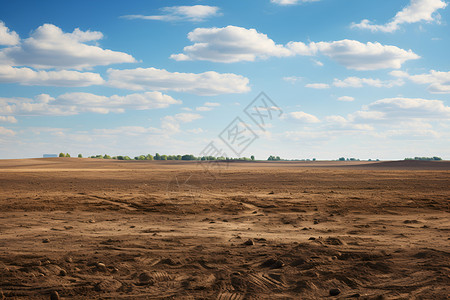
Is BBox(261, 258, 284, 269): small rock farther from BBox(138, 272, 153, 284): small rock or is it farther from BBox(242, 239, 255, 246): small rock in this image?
BBox(138, 272, 153, 284): small rock

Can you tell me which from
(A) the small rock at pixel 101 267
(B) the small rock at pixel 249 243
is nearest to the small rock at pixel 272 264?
(B) the small rock at pixel 249 243

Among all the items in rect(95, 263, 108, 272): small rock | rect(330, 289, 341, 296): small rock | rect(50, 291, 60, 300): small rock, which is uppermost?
rect(95, 263, 108, 272): small rock

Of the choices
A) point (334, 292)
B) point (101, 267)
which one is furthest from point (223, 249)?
point (334, 292)

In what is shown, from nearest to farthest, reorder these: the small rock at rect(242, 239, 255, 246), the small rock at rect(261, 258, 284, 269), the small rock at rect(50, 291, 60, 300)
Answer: the small rock at rect(50, 291, 60, 300)
the small rock at rect(261, 258, 284, 269)
the small rock at rect(242, 239, 255, 246)

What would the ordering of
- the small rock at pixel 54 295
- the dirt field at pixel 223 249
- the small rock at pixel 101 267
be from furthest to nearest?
the small rock at pixel 101 267 → the dirt field at pixel 223 249 → the small rock at pixel 54 295

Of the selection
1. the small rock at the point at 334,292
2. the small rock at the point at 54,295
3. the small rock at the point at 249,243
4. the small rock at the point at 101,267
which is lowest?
the small rock at the point at 54,295

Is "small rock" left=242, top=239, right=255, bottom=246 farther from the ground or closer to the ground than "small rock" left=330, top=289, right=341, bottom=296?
farther from the ground

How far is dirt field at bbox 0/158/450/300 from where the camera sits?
616 centimetres

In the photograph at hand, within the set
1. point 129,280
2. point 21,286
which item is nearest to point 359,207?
point 129,280

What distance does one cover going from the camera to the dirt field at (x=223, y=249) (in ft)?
20.2

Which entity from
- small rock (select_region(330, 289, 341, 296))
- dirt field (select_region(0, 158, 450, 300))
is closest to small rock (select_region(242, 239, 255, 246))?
dirt field (select_region(0, 158, 450, 300))

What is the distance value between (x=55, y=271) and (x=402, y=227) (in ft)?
29.6

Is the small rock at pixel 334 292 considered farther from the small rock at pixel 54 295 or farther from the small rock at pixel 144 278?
the small rock at pixel 54 295

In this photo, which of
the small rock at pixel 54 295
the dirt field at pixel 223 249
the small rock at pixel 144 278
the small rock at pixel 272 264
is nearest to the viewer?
the small rock at pixel 54 295
